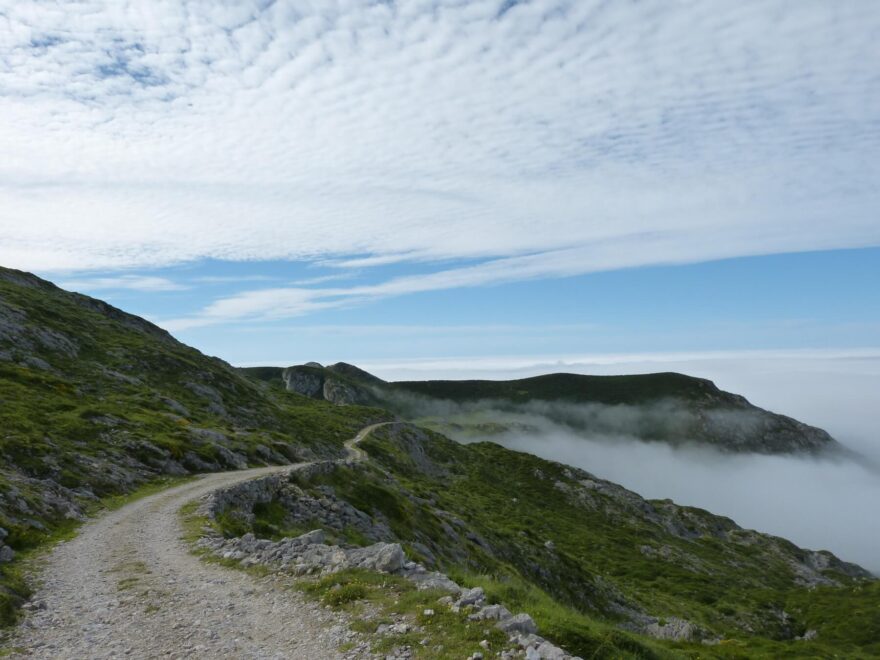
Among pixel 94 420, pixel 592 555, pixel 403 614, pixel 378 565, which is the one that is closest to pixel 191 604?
pixel 378 565

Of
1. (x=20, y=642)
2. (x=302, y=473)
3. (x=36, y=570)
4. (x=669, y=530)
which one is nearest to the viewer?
(x=20, y=642)

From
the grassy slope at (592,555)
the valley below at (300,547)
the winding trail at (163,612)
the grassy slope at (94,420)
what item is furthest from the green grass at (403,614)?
the grassy slope at (94,420)

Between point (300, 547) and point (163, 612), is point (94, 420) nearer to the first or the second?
point (300, 547)

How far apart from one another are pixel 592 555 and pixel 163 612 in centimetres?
8568

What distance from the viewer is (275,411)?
105562 mm

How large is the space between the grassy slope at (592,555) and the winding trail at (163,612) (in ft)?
20.6

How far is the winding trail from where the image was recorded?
13820mm

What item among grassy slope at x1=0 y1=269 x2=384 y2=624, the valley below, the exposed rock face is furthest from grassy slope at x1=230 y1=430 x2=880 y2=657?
grassy slope at x1=0 y1=269 x2=384 y2=624

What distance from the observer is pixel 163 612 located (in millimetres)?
16453

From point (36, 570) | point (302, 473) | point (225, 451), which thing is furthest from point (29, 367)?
point (36, 570)

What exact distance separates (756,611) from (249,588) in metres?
80.6

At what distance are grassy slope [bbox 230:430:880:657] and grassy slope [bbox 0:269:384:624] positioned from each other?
12310mm

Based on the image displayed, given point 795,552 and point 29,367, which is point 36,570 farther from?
point 795,552

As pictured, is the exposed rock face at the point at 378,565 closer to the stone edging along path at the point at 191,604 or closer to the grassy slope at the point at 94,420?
the stone edging along path at the point at 191,604
